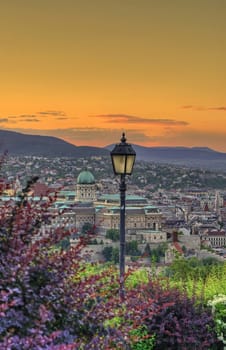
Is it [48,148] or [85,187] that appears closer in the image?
[48,148]

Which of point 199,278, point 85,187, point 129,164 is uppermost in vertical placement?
point 129,164

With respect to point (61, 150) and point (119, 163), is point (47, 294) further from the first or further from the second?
point (61, 150)

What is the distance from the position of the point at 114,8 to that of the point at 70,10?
1165 mm

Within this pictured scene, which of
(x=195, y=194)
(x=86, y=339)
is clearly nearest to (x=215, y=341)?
(x=86, y=339)

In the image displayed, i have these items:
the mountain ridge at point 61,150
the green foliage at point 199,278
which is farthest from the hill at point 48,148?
the green foliage at point 199,278

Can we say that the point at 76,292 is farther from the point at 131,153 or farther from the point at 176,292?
the point at 131,153

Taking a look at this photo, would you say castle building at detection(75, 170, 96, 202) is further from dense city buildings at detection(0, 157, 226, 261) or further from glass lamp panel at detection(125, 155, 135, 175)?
glass lamp panel at detection(125, 155, 135, 175)

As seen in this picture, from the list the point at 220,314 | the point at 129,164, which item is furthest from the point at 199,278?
the point at 129,164

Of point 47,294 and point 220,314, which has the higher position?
point 47,294

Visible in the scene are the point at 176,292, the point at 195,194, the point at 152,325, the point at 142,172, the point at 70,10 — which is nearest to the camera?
the point at 152,325

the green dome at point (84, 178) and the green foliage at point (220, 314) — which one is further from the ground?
the green dome at point (84, 178)

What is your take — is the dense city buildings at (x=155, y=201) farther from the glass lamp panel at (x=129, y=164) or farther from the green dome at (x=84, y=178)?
the glass lamp panel at (x=129, y=164)

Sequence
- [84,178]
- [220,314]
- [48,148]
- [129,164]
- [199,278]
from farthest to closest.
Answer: [84,178] < [48,148] < [199,278] < [129,164] < [220,314]

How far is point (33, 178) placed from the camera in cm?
321
